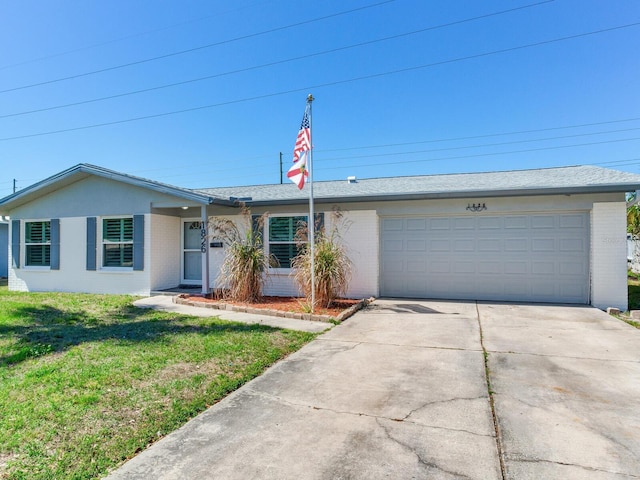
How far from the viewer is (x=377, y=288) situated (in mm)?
10148

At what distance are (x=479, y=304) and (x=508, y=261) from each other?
4.72 ft

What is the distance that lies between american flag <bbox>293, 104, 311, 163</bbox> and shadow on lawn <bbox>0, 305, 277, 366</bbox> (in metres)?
3.74

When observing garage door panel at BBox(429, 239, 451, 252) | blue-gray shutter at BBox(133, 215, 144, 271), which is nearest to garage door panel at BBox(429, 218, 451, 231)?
garage door panel at BBox(429, 239, 451, 252)

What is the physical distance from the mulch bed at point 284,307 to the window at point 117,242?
2.63 metres

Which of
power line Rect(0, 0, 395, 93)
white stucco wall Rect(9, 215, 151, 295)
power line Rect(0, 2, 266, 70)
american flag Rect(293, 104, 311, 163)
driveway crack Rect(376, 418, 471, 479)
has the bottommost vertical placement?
driveway crack Rect(376, 418, 471, 479)

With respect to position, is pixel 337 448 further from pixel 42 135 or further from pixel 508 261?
pixel 42 135

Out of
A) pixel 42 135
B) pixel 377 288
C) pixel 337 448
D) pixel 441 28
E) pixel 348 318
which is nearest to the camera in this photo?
pixel 337 448

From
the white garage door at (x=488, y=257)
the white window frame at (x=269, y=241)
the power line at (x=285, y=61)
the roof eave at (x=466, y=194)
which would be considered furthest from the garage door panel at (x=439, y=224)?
the power line at (x=285, y=61)

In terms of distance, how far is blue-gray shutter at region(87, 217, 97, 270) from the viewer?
11.2 metres

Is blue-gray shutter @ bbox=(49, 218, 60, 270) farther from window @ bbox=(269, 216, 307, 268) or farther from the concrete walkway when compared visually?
window @ bbox=(269, 216, 307, 268)

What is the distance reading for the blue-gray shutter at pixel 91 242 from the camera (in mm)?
11164

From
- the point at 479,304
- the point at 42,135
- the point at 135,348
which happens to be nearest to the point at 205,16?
the point at 135,348

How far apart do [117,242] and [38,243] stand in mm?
3329

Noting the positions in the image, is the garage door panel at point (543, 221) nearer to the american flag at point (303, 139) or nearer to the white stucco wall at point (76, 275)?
the american flag at point (303, 139)
